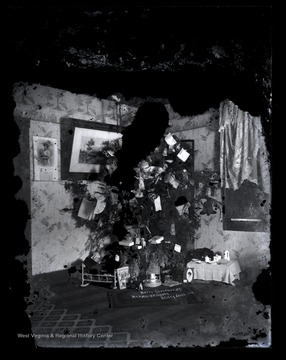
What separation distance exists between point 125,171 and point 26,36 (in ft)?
6.69

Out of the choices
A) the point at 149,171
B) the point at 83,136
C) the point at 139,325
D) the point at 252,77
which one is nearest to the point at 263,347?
the point at 139,325

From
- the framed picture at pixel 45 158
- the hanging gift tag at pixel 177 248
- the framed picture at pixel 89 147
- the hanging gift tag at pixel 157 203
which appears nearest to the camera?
the hanging gift tag at pixel 157 203

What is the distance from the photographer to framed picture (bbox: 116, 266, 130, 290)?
11.7 feet

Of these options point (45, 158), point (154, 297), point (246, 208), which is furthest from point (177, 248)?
point (45, 158)

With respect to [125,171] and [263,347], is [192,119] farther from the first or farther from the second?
[263,347]

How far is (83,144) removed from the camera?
13.1 ft

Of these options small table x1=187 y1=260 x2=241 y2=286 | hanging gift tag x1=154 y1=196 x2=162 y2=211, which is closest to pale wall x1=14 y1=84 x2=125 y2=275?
hanging gift tag x1=154 y1=196 x2=162 y2=211

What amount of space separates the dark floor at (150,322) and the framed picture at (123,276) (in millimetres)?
209

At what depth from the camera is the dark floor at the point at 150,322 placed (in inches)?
86.3

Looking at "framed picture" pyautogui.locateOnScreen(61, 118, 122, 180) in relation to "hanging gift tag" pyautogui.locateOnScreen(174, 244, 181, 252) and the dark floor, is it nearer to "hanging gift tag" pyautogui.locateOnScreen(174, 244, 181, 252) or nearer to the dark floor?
"hanging gift tag" pyautogui.locateOnScreen(174, 244, 181, 252)

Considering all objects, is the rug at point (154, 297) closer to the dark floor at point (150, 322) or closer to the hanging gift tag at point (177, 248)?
the dark floor at point (150, 322)

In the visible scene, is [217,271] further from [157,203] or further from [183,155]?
[183,155]

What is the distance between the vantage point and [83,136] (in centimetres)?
399

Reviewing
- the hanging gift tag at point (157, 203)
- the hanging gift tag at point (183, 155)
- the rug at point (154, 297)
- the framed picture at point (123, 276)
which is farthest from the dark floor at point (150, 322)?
the hanging gift tag at point (183, 155)
